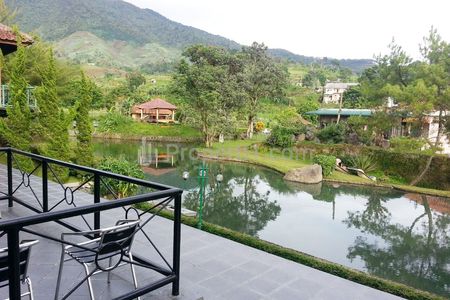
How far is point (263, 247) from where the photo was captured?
5098 millimetres

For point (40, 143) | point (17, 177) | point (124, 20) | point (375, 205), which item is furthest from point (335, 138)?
point (124, 20)

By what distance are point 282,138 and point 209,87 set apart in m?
5.85

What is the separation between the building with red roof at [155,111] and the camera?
3181 centimetres

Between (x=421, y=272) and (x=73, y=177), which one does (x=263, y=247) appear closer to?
(x=421, y=272)

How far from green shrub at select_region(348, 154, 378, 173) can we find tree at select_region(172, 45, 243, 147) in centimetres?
895

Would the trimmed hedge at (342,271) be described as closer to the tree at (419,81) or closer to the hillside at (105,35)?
the tree at (419,81)

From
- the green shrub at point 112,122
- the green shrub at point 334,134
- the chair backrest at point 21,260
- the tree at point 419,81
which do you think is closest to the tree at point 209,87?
the green shrub at point 334,134

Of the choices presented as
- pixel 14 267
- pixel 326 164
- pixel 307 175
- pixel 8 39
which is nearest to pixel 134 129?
pixel 326 164

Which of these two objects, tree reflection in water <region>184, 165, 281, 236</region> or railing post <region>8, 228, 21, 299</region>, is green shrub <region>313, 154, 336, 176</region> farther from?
railing post <region>8, 228, 21, 299</region>

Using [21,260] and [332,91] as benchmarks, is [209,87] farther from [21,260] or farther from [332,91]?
[332,91]

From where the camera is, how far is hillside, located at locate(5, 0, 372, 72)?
80438 mm

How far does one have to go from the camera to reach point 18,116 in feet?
31.1

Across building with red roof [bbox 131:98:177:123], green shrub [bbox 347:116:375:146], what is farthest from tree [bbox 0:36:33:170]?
building with red roof [bbox 131:98:177:123]

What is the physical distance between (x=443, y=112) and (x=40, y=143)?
15882 mm
